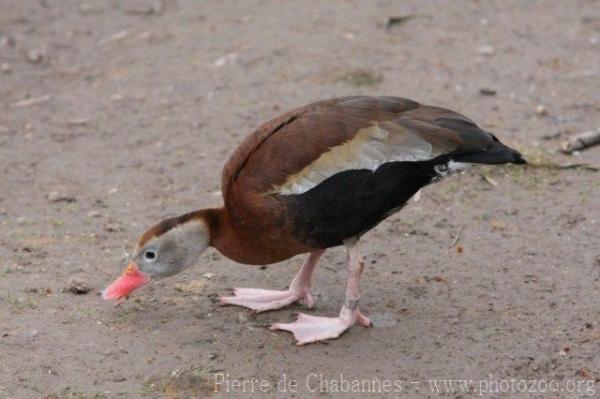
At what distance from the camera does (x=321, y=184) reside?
5.02m

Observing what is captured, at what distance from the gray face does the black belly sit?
657mm

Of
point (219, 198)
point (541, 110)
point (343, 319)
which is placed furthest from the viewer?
point (541, 110)

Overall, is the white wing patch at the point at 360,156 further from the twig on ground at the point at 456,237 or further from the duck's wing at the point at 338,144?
the twig on ground at the point at 456,237

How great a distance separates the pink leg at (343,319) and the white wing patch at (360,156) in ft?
1.59

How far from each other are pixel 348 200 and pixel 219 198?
Result: 2.04 meters

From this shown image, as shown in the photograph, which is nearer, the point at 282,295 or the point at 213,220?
the point at 213,220

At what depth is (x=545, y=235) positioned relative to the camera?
6.16m

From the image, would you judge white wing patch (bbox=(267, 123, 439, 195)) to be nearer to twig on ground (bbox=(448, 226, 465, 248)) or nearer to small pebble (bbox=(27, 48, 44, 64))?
twig on ground (bbox=(448, 226, 465, 248))

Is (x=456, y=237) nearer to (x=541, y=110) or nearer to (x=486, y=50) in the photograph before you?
(x=541, y=110)

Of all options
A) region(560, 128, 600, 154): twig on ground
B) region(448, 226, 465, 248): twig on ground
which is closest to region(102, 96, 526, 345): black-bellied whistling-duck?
region(448, 226, 465, 248): twig on ground

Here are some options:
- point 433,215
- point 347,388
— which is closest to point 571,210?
point 433,215

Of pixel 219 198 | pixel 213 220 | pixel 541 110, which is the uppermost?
pixel 213 220

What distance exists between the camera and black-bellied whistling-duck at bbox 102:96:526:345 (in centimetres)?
503

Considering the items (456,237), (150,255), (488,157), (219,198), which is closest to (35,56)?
(219,198)
